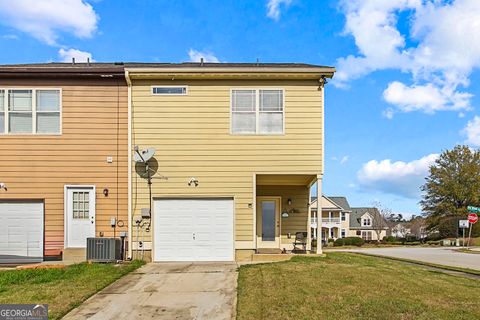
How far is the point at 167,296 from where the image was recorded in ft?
27.6

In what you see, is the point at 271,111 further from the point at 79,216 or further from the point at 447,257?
the point at 447,257

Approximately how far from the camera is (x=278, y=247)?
49.7 feet

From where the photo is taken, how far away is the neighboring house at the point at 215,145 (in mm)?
13438

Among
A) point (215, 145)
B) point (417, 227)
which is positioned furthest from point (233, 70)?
point (417, 227)

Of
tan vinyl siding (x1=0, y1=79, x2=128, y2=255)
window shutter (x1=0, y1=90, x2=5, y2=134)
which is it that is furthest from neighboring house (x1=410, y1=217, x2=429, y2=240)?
window shutter (x1=0, y1=90, x2=5, y2=134)

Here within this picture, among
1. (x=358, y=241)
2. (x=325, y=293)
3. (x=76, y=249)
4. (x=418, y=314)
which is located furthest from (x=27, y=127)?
(x=358, y=241)

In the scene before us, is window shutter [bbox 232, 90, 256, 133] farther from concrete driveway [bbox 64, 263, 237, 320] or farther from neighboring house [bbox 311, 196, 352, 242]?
neighboring house [bbox 311, 196, 352, 242]

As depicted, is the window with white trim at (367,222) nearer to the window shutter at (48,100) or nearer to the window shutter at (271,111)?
the window shutter at (271,111)

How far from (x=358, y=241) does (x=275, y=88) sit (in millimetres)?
33381

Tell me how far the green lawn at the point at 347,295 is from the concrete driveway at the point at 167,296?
0.38 metres

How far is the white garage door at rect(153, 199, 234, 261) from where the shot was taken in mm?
13406

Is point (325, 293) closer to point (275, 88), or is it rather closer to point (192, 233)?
point (192, 233)

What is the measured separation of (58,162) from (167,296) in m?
6.98

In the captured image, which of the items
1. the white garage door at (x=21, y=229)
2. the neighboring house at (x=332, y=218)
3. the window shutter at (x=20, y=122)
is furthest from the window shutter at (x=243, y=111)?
the neighboring house at (x=332, y=218)
